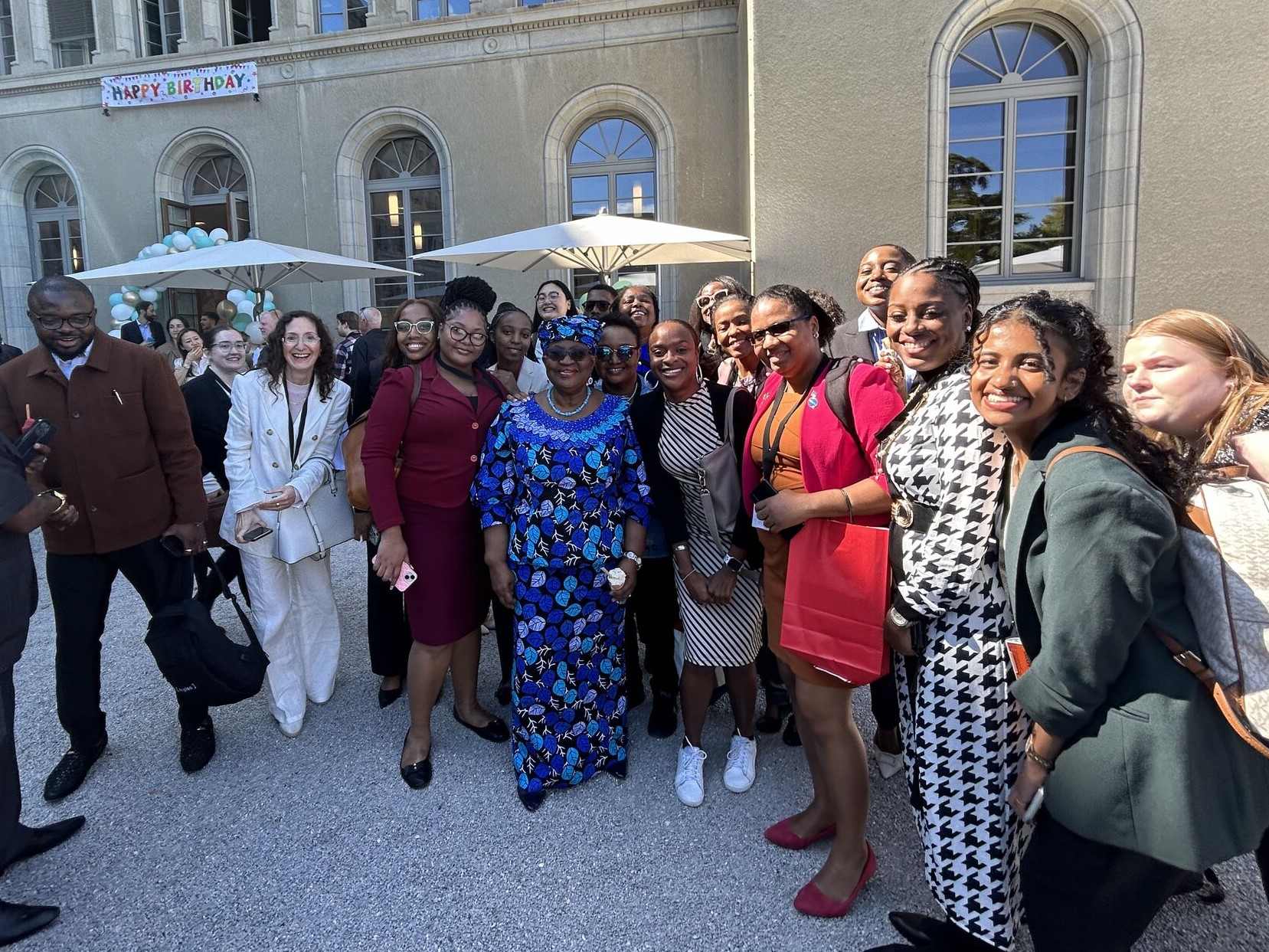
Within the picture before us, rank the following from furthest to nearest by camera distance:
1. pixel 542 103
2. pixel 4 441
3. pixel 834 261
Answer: pixel 542 103 < pixel 834 261 < pixel 4 441

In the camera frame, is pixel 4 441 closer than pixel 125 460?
Yes

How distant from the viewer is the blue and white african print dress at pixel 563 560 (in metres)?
2.90

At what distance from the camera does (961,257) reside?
8.15 metres

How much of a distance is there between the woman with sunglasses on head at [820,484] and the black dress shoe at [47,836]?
2.76 metres

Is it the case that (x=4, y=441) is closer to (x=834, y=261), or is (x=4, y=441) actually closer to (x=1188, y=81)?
(x=834, y=261)

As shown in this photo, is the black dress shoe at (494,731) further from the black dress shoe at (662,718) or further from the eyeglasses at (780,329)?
the eyeglasses at (780,329)

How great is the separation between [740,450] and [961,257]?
656 cm

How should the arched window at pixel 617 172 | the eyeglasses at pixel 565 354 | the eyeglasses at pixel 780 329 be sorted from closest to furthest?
the eyeglasses at pixel 780 329 < the eyeglasses at pixel 565 354 < the arched window at pixel 617 172

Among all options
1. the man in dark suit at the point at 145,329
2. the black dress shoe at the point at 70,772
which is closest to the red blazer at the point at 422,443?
the black dress shoe at the point at 70,772

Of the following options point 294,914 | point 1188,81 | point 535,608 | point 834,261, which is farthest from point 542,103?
point 294,914

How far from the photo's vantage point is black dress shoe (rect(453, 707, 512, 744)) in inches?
135

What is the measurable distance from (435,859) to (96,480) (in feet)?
7.15

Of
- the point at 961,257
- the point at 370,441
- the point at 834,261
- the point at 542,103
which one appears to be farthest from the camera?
the point at 542,103

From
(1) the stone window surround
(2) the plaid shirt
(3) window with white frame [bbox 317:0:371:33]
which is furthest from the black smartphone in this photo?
(3) window with white frame [bbox 317:0:371:33]
